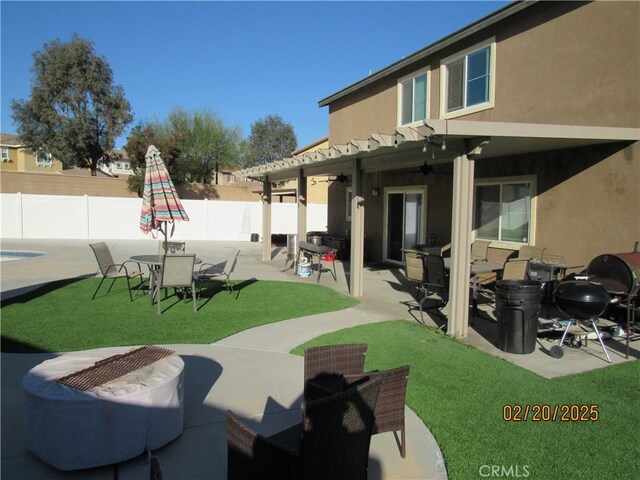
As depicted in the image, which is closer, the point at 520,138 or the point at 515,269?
the point at 520,138

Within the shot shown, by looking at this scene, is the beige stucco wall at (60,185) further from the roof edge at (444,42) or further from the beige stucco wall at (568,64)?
the beige stucco wall at (568,64)

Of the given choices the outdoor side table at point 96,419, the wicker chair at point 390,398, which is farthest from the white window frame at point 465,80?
the outdoor side table at point 96,419

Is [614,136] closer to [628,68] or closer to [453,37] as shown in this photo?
[628,68]

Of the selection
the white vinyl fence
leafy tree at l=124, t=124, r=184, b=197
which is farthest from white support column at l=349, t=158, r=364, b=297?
leafy tree at l=124, t=124, r=184, b=197

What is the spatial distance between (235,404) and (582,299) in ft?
14.5

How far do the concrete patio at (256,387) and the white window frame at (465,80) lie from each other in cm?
469

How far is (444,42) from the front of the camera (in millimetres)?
11609

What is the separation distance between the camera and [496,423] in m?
4.13

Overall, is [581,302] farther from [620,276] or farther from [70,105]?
[70,105]

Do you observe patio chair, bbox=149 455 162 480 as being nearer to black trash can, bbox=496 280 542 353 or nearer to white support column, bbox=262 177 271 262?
black trash can, bbox=496 280 542 353

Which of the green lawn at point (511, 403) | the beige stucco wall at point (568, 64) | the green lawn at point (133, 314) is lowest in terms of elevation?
the green lawn at point (511, 403)

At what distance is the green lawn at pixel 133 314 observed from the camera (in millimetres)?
6402

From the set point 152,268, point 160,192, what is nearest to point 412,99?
point 160,192
